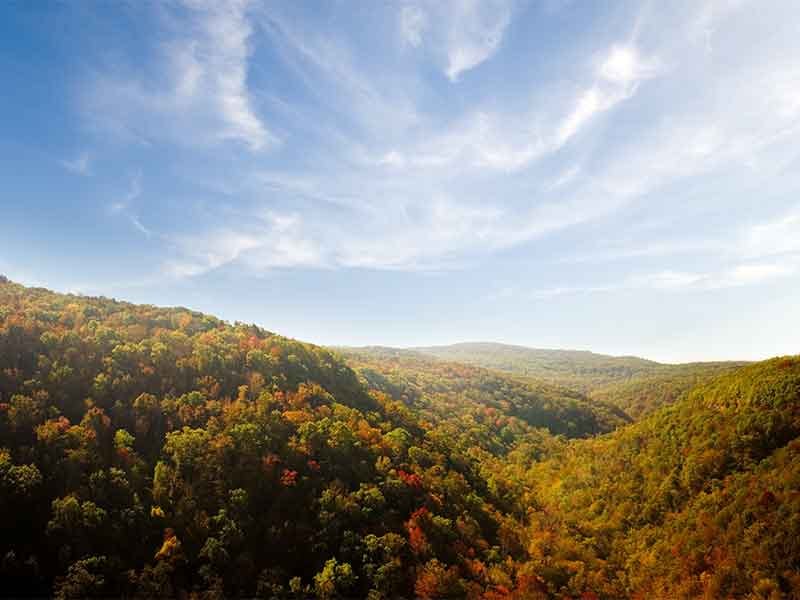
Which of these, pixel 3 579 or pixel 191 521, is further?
pixel 191 521

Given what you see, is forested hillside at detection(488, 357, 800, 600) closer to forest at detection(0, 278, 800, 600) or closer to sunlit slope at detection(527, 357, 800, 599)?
sunlit slope at detection(527, 357, 800, 599)

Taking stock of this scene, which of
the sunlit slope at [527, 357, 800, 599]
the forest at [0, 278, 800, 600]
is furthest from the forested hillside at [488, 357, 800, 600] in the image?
the forest at [0, 278, 800, 600]

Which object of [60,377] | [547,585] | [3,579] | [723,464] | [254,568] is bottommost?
[547,585]

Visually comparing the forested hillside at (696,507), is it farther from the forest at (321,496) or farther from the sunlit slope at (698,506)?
the forest at (321,496)

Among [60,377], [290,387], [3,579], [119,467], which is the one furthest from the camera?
[290,387]

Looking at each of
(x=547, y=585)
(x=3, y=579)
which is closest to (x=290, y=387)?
(x=3, y=579)

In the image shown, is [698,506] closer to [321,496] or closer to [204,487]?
[321,496]

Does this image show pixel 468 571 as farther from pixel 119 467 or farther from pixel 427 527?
pixel 119 467

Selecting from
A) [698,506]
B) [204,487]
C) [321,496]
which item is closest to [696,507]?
[698,506]

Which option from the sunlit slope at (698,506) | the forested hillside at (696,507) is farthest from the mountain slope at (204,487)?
the sunlit slope at (698,506)
